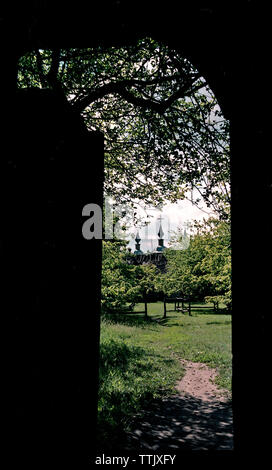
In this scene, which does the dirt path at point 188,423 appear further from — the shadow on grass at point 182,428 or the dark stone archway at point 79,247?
the dark stone archway at point 79,247

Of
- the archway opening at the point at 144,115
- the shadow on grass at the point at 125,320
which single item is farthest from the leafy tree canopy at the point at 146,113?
the shadow on grass at the point at 125,320

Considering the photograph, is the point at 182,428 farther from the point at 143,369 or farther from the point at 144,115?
the point at 144,115

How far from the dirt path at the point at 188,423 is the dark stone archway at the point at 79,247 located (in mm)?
3198

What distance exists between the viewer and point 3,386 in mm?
1902

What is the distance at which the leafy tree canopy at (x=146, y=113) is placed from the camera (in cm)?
614

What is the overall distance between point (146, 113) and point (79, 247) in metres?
5.98

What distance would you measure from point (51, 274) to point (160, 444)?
4187 millimetres

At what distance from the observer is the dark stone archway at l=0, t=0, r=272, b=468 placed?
75.0 inches

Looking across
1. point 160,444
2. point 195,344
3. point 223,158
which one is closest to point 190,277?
point 195,344

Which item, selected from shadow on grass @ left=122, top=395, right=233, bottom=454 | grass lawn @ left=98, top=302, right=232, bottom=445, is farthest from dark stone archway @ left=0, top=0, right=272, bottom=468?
grass lawn @ left=98, top=302, right=232, bottom=445

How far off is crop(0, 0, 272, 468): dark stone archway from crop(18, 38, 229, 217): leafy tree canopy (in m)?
3.33

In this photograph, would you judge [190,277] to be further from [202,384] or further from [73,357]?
[73,357]

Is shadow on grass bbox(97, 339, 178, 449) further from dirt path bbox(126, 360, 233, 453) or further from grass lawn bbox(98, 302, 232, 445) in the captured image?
dirt path bbox(126, 360, 233, 453)

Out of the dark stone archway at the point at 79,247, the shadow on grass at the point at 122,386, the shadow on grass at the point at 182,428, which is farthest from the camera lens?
the shadow on grass at the point at 122,386
